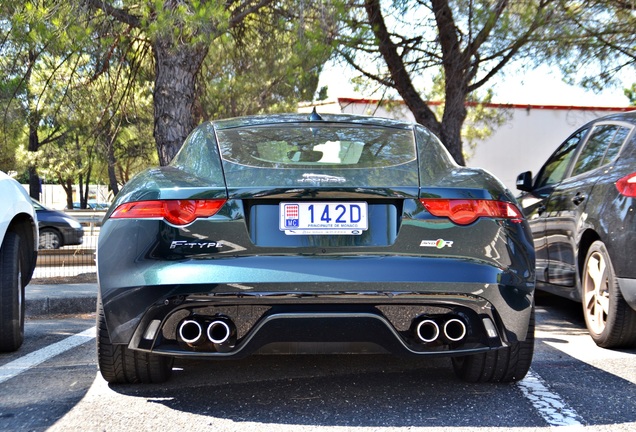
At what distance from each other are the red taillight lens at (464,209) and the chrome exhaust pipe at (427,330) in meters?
0.48

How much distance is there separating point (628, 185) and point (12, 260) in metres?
3.96

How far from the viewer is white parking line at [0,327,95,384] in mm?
4320

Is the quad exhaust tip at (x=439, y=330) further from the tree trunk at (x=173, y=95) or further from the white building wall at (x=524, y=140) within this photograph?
the white building wall at (x=524, y=140)

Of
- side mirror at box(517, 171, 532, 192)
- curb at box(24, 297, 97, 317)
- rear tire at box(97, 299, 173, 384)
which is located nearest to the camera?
rear tire at box(97, 299, 173, 384)

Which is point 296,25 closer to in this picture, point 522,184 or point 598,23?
point 522,184

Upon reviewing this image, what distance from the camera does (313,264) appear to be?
3.21 meters

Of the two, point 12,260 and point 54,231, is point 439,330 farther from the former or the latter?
point 54,231

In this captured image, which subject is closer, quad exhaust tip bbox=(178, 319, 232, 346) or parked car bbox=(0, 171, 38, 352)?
quad exhaust tip bbox=(178, 319, 232, 346)

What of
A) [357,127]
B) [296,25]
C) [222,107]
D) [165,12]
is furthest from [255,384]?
[222,107]

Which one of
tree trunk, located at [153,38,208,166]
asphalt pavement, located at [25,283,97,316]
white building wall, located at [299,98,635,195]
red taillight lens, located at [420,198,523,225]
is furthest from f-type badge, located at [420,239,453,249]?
white building wall, located at [299,98,635,195]

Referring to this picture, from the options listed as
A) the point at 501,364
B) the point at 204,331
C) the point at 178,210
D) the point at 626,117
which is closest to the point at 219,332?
the point at 204,331

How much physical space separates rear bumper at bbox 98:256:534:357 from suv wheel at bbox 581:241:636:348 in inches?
68.1

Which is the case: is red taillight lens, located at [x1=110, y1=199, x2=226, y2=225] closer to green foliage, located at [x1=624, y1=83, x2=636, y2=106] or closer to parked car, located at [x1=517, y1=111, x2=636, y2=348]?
parked car, located at [x1=517, y1=111, x2=636, y2=348]

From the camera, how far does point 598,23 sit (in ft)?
36.0
